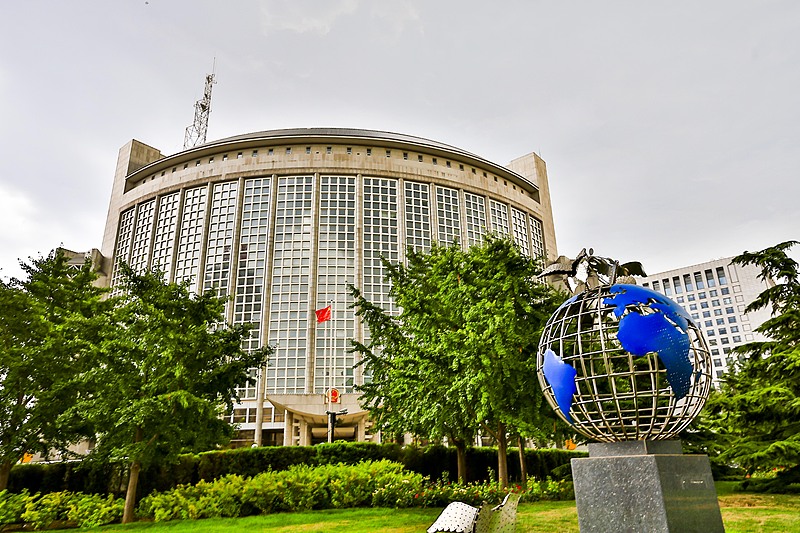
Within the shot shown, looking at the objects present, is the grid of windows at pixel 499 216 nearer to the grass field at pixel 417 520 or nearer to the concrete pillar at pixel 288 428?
the concrete pillar at pixel 288 428

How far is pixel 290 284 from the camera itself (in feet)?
152

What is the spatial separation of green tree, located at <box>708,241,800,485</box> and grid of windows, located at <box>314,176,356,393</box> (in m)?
31.8

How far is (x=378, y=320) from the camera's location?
19844mm

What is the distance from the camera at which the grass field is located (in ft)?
33.6

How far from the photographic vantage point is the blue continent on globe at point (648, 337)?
5.02 meters

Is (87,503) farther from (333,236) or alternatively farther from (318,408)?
(333,236)

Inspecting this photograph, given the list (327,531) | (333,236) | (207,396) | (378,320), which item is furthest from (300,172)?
(327,531)

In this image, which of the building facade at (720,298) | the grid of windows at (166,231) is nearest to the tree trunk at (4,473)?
the grid of windows at (166,231)

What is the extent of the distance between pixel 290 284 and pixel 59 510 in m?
32.4

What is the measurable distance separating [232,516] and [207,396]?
3704mm

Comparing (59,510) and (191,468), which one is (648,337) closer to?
(191,468)

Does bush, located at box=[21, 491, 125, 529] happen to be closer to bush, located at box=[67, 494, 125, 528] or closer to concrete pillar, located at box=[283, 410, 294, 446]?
bush, located at box=[67, 494, 125, 528]

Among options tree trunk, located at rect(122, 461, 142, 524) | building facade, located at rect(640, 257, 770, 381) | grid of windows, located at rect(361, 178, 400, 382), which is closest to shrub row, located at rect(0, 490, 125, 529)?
tree trunk, located at rect(122, 461, 142, 524)

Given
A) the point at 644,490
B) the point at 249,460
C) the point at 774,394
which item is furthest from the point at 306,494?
the point at 774,394
